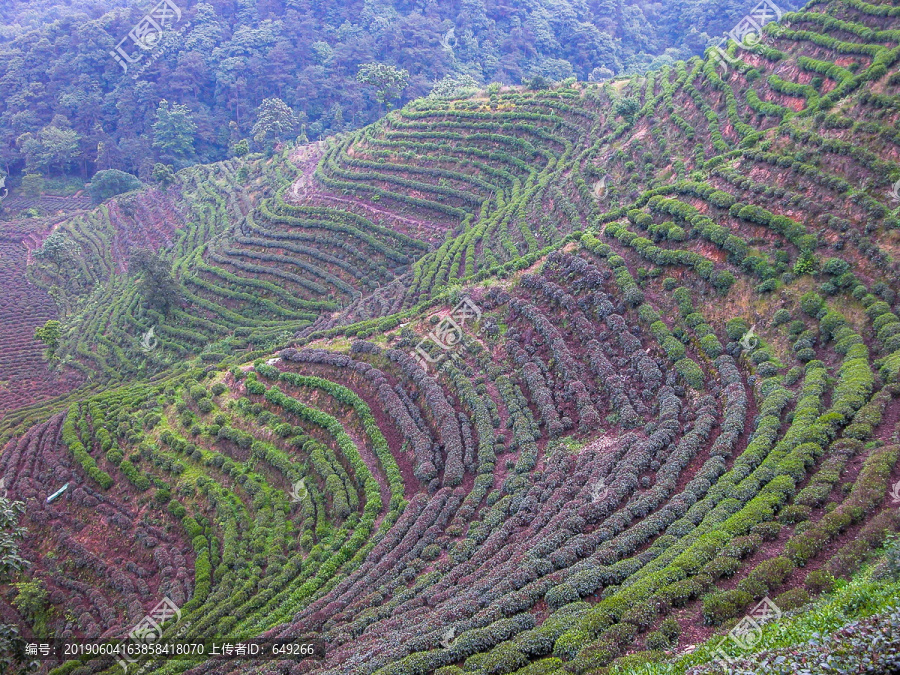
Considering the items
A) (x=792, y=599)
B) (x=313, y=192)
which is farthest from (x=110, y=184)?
(x=792, y=599)

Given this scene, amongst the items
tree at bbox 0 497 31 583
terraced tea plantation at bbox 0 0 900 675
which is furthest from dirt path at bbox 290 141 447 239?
tree at bbox 0 497 31 583

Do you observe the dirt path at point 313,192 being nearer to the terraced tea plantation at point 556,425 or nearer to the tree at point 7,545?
the terraced tea plantation at point 556,425

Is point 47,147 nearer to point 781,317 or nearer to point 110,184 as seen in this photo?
point 110,184

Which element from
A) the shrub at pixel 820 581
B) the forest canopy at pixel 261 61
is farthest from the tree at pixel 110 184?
the shrub at pixel 820 581

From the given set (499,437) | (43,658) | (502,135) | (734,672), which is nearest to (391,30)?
(502,135)

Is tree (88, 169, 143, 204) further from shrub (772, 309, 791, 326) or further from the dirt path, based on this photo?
shrub (772, 309, 791, 326)

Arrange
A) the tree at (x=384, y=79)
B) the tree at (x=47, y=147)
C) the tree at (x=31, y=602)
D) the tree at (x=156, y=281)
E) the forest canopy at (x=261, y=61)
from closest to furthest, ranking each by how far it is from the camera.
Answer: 1. the tree at (x=31, y=602)
2. the tree at (x=156, y=281)
3. the tree at (x=384, y=79)
4. the tree at (x=47, y=147)
5. the forest canopy at (x=261, y=61)

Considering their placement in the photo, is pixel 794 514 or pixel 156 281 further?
pixel 156 281
